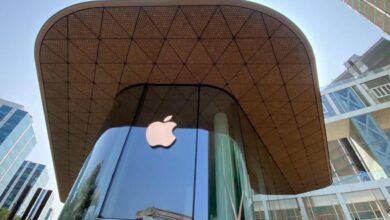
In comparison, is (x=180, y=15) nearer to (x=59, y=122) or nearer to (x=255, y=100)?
(x=255, y=100)

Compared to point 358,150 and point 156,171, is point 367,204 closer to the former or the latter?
point 358,150

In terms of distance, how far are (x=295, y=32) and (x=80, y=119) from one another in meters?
8.93

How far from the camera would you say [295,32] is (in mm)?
6805

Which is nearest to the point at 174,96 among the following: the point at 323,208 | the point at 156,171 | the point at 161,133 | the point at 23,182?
the point at 161,133

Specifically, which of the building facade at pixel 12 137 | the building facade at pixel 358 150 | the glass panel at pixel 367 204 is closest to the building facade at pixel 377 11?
the building facade at pixel 358 150

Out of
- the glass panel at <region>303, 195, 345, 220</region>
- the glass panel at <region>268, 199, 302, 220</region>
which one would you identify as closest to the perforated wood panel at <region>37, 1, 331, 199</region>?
the glass panel at <region>268, 199, 302, 220</region>

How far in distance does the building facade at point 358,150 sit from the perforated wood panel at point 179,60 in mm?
10976

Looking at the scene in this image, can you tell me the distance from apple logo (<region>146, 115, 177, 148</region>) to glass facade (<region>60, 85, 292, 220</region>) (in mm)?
114

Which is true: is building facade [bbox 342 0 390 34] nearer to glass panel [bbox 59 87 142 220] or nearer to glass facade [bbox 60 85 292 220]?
glass facade [bbox 60 85 292 220]

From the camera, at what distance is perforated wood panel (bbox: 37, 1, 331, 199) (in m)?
6.64

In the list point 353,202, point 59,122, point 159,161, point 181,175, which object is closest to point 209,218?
point 181,175

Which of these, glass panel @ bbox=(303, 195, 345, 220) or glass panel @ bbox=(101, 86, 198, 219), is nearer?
glass panel @ bbox=(101, 86, 198, 219)

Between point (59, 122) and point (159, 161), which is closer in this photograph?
point (159, 161)

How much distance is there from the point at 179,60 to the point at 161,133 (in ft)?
8.40
